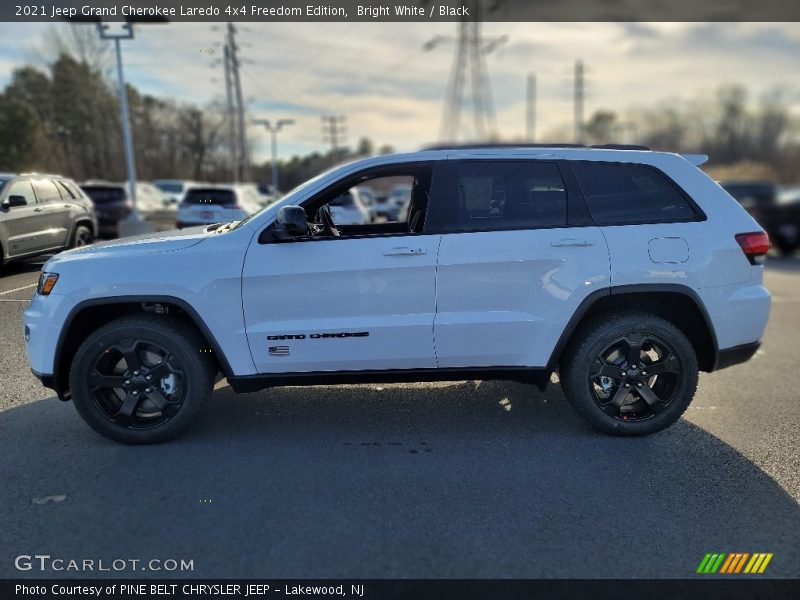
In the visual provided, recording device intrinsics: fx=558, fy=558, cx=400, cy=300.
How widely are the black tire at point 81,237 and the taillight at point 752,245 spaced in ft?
16.3

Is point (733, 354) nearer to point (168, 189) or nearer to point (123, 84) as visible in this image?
point (123, 84)

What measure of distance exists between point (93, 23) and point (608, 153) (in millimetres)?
4995

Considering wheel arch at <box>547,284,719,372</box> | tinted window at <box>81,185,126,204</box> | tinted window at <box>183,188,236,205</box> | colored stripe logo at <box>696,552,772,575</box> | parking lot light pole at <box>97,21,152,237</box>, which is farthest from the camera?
tinted window at <box>81,185,126,204</box>

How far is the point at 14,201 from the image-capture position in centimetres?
437

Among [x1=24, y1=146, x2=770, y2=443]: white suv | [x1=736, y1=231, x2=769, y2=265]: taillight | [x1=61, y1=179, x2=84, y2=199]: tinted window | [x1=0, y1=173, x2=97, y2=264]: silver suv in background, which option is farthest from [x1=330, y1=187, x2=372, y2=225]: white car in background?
[x1=736, y1=231, x2=769, y2=265]: taillight

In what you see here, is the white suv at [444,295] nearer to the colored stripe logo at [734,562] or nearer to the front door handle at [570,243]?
the front door handle at [570,243]

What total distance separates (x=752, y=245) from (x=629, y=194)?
89cm

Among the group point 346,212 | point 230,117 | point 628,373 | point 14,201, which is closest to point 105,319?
point 14,201

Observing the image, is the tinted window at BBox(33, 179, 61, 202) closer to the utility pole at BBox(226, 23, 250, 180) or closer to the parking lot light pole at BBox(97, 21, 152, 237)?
the parking lot light pole at BBox(97, 21, 152, 237)

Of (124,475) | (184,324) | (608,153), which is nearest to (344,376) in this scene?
(184,324)

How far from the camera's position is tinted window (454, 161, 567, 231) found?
3.74 meters

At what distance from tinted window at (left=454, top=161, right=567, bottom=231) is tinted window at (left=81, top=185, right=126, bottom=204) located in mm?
6206

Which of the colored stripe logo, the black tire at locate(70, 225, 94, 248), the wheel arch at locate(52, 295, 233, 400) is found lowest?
the colored stripe logo

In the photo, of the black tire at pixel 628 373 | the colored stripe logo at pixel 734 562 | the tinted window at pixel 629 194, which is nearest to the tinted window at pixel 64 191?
the tinted window at pixel 629 194
